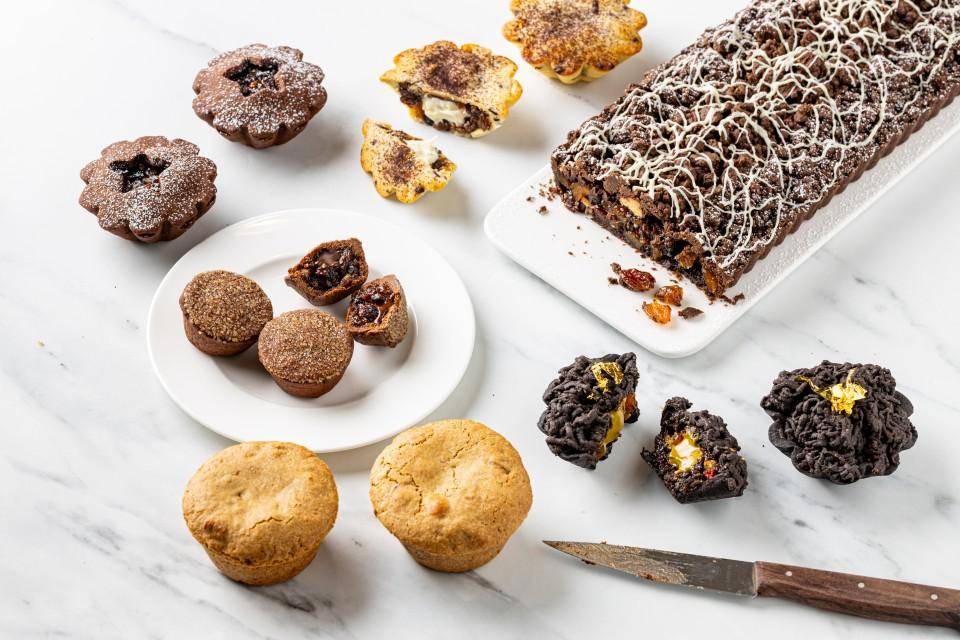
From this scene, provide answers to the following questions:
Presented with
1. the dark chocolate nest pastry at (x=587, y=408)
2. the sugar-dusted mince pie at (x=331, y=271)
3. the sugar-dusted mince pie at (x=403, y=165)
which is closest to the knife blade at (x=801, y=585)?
the dark chocolate nest pastry at (x=587, y=408)

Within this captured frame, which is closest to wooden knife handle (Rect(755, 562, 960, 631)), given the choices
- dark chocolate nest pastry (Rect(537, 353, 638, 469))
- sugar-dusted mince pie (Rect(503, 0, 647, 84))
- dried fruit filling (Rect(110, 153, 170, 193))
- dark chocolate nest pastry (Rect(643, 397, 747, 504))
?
dark chocolate nest pastry (Rect(643, 397, 747, 504))

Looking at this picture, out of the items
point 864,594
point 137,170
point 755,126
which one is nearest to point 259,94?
point 137,170

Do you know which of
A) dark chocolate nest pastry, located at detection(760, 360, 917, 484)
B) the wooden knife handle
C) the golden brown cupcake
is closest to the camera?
the golden brown cupcake

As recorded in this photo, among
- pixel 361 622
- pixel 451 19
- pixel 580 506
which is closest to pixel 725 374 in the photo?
pixel 580 506

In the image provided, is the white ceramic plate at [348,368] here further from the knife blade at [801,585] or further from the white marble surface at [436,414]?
the knife blade at [801,585]

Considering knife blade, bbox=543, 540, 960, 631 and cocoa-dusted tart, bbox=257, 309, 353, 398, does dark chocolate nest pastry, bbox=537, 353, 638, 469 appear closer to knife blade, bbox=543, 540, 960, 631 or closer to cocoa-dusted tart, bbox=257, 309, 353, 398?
knife blade, bbox=543, 540, 960, 631

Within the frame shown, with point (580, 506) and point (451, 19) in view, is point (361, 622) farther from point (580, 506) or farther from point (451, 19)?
point (451, 19)
